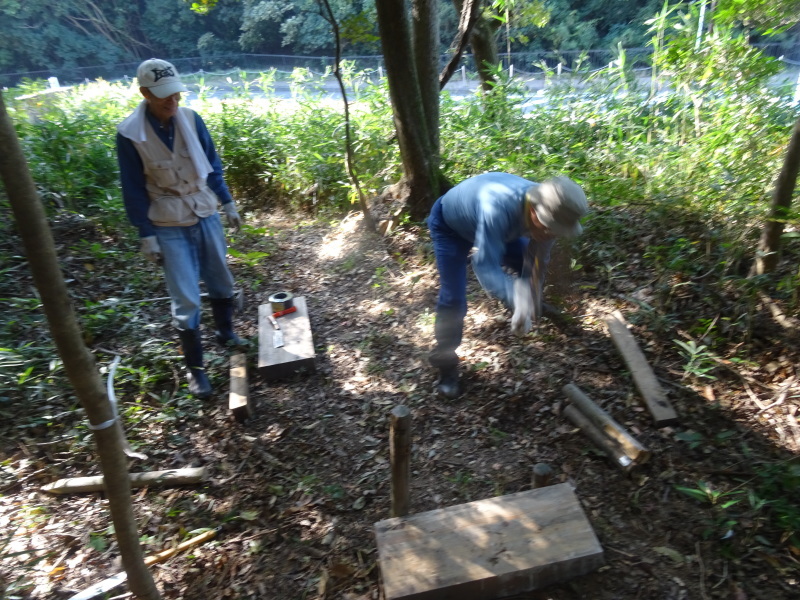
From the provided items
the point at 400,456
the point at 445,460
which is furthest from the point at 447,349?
the point at 400,456

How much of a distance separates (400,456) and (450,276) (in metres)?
1.35

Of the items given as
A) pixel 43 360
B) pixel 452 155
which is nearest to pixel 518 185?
pixel 452 155

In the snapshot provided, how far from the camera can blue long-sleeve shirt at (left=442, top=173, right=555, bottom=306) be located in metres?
2.62

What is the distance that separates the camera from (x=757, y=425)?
282 cm

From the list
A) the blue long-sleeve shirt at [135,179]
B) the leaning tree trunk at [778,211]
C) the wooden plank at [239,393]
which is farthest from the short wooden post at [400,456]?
the leaning tree trunk at [778,211]

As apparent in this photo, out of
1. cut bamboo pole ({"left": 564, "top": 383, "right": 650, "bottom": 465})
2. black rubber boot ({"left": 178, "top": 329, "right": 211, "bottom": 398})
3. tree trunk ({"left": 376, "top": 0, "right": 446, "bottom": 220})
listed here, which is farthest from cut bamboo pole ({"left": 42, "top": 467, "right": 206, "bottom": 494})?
tree trunk ({"left": 376, "top": 0, "right": 446, "bottom": 220})

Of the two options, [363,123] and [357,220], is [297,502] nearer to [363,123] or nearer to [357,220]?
[357,220]

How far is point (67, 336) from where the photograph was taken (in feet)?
4.94

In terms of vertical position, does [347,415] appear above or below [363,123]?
below

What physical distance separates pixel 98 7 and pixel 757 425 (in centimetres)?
3179

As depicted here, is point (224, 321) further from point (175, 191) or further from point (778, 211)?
point (778, 211)

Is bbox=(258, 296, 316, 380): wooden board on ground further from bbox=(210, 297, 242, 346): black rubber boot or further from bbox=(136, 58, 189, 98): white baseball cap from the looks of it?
bbox=(136, 58, 189, 98): white baseball cap

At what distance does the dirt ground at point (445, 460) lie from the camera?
2334 mm

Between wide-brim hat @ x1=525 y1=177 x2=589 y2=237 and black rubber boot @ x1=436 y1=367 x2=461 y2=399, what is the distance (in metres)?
1.34
